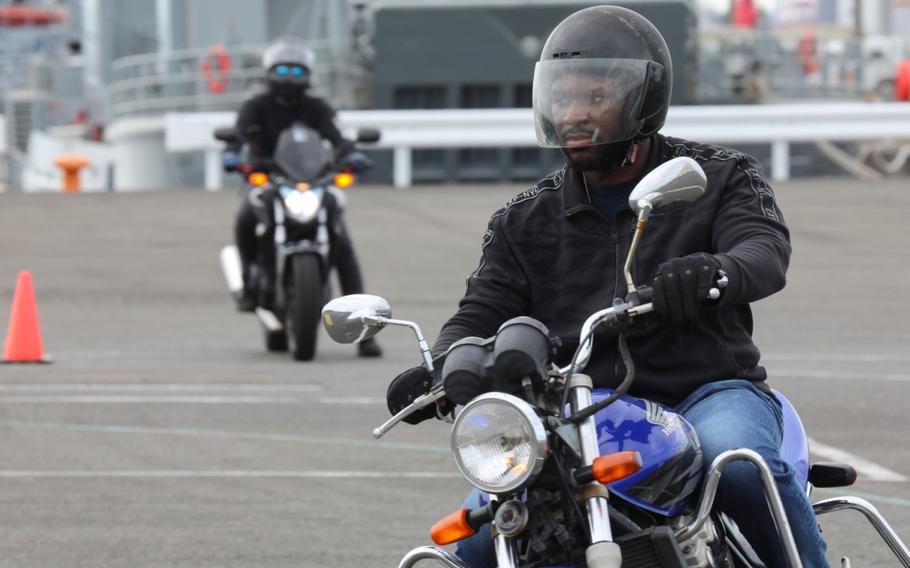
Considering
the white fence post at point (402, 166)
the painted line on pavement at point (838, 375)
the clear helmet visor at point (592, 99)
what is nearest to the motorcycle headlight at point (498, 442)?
the clear helmet visor at point (592, 99)

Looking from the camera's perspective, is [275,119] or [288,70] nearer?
[288,70]

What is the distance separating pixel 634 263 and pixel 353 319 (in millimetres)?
730

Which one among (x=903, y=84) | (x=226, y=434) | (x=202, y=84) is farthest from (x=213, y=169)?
(x=226, y=434)

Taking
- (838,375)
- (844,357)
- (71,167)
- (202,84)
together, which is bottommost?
(71,167)

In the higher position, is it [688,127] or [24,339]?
[688,127]

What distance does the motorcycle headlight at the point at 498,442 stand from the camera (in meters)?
3.67

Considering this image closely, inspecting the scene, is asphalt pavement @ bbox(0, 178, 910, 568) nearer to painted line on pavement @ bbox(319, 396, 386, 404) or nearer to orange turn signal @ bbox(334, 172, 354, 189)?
painted line on pavement @ bbox(319, 396, 386, 404)

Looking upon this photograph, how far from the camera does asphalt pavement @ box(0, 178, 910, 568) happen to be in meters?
7.31

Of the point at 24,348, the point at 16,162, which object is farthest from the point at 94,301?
the point at 16,162

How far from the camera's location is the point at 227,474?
8617 mm

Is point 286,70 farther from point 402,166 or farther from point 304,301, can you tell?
point 402,166

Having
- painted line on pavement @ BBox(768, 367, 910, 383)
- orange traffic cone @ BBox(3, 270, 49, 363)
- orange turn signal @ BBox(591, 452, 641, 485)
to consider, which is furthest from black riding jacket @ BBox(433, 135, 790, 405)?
orange traffic cone @ BBox(3, 270, 49, 363)

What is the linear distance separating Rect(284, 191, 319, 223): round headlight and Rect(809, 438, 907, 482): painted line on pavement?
4418 mm

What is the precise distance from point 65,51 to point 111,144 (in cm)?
1889
